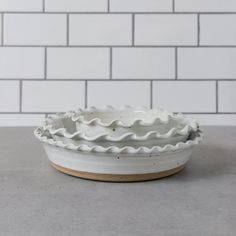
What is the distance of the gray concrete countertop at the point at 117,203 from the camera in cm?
39

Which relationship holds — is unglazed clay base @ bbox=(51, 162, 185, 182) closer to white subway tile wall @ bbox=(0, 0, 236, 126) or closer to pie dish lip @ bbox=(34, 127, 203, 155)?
pie dish lip @ bbox=(34, 127, 203, 155)

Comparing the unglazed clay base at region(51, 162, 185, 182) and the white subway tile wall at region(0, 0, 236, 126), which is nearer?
the unglazed clay base at region(51, 162, 185, 182)

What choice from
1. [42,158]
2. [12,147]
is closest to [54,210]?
[42,158]

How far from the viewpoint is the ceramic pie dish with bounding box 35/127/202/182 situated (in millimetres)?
523

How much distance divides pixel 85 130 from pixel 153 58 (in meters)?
0.47

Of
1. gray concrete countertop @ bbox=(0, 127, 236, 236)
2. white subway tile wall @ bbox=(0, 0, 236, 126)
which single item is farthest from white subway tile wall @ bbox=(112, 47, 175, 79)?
gray concrete countertop @ bbox=(0, 127, 236, 236)

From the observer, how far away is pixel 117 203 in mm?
464

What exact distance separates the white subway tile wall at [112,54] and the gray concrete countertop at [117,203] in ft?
1.20

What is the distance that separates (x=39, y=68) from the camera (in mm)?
A: 1003

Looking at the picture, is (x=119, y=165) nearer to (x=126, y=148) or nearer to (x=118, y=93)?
(x=126, y=148)

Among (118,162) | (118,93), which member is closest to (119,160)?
(118,162)

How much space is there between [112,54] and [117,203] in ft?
1.98

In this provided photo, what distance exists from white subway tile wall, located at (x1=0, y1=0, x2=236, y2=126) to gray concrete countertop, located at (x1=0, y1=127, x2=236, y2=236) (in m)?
0.37

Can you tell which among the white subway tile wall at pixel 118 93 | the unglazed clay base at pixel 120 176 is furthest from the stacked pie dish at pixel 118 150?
the white subway tile wall at pixel 118 93
